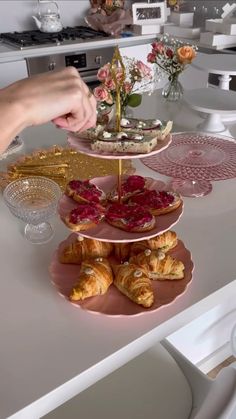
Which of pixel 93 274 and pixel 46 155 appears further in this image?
pixel 46 155

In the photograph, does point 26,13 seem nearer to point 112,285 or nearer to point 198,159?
point 198,159

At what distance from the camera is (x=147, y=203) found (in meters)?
0.82

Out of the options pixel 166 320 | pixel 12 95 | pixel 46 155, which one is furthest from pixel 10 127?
pixel 46 155

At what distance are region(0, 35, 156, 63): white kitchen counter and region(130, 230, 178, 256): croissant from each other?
229 centimetres

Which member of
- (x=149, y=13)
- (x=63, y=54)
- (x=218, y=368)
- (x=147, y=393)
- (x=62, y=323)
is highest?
(x=149, y=13)

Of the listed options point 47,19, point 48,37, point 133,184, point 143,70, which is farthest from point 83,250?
point 47,19

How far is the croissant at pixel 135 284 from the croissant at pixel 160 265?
23 mm

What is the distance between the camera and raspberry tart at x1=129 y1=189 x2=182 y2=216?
0.81 meters

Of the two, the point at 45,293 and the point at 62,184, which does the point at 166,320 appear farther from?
the point at 62,184

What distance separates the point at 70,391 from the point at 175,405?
1.29ft

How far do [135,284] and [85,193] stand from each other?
0.21m

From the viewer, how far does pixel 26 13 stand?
3189mm

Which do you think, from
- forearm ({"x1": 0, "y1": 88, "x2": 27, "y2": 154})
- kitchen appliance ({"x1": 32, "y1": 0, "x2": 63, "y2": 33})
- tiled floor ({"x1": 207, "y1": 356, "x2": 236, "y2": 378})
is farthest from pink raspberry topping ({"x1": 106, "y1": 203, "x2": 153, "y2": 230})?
kitchen appliance ({"x1": 32, "y1": 0, "x2": 63, "y2": 33})

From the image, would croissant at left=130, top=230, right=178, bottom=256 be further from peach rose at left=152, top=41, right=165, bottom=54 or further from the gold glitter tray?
peach rose at left=152, top=41, right=165, bottom=54
